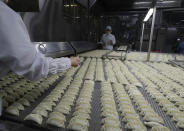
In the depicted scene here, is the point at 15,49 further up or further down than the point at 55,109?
further up

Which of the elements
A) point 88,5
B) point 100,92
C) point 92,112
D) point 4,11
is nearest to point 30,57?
point 4,11

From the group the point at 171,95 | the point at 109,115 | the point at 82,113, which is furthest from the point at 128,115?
the point at 171,95

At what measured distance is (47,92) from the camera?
127cm

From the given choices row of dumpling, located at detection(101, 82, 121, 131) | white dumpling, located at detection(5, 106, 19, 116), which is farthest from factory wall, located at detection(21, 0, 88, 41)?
row of dumpling, located at detection(101, 82, 121, 131)

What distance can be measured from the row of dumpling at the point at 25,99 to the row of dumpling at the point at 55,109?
0.11 metres

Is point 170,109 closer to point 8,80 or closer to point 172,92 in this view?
point 172,92

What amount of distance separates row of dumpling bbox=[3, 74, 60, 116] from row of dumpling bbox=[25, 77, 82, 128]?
0.35 ft

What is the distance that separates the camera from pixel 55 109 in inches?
37.9

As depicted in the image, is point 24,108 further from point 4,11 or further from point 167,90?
point 167,90

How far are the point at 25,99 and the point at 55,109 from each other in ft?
0.92

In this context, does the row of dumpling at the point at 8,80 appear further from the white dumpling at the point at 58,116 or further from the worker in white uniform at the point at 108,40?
the worker in white uniform at the point at 108,40

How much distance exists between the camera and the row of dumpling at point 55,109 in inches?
32.4

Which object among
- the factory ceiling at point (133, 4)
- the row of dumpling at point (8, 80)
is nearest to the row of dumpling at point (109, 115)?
the row of dumpling at point (8, 80)

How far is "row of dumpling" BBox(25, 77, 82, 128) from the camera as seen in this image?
0.82 metres
